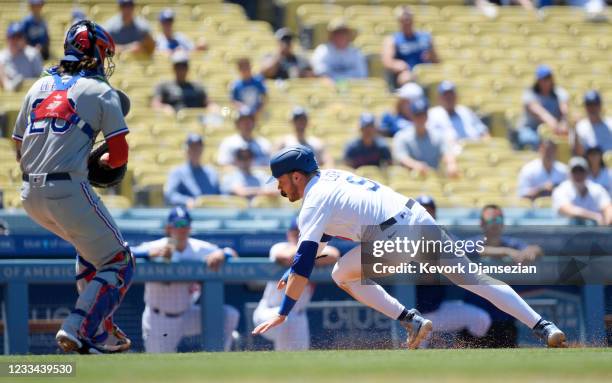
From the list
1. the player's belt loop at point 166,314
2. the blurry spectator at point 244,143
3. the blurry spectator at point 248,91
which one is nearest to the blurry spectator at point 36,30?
the blurry spectator at point 248,91

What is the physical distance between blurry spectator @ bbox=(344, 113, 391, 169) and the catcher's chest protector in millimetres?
5861

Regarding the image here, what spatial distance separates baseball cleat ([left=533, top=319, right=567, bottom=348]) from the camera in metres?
7.71

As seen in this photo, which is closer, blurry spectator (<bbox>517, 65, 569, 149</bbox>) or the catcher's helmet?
the catcher's helmet

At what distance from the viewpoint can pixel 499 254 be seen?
933 centimetres

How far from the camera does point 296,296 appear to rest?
7.30 m

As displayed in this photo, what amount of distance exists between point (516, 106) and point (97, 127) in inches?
341

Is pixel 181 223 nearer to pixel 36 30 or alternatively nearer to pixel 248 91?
pixel 248 91

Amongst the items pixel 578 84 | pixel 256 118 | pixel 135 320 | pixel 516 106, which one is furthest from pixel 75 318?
pixel 578 84

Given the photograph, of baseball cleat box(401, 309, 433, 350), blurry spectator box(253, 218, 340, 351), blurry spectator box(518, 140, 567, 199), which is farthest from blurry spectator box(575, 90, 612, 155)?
baseball cleat box(401, 309, 433, 350)

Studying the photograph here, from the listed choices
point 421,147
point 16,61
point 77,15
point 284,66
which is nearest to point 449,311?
point 421,147

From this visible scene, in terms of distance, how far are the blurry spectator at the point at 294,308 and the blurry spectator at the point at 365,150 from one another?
105 inches

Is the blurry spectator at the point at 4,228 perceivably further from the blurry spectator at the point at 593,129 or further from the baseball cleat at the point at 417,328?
the blurry spectator at the point at 593,129

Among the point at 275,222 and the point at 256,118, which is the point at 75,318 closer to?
the point at 275,222

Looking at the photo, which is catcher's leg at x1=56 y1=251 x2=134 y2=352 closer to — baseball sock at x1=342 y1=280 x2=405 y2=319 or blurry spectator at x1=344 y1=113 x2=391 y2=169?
baseball sock at x1=342 y1=280 x2=405 y2=319
